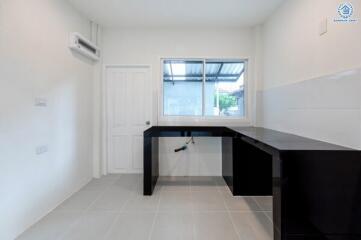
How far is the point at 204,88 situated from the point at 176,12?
4.72 ft

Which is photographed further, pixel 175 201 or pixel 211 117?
pixel 211 117

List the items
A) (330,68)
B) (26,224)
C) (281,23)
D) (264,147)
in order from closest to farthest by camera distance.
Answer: (264,147) → (330,68) → (26,224) → (281,23)

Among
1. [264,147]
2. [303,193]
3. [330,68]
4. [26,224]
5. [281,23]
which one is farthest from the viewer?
[281,23]

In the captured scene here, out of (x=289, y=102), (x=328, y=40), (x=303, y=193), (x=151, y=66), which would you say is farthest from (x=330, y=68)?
(x=151, y=66)

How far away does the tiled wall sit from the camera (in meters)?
1.86

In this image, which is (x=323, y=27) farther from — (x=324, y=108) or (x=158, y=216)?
(x=158, y=216)

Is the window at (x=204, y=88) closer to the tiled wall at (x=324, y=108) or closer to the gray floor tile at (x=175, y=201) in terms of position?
the tiled wall at (x=324, y=108)

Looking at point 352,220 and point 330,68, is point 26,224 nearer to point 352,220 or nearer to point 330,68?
point 352,220

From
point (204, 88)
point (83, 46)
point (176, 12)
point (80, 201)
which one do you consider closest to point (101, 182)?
point (80, 201)

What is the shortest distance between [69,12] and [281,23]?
307 centimetres

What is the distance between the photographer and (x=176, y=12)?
11.5 ft

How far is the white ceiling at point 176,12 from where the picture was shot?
3.22m

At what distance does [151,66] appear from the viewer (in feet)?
13.9
